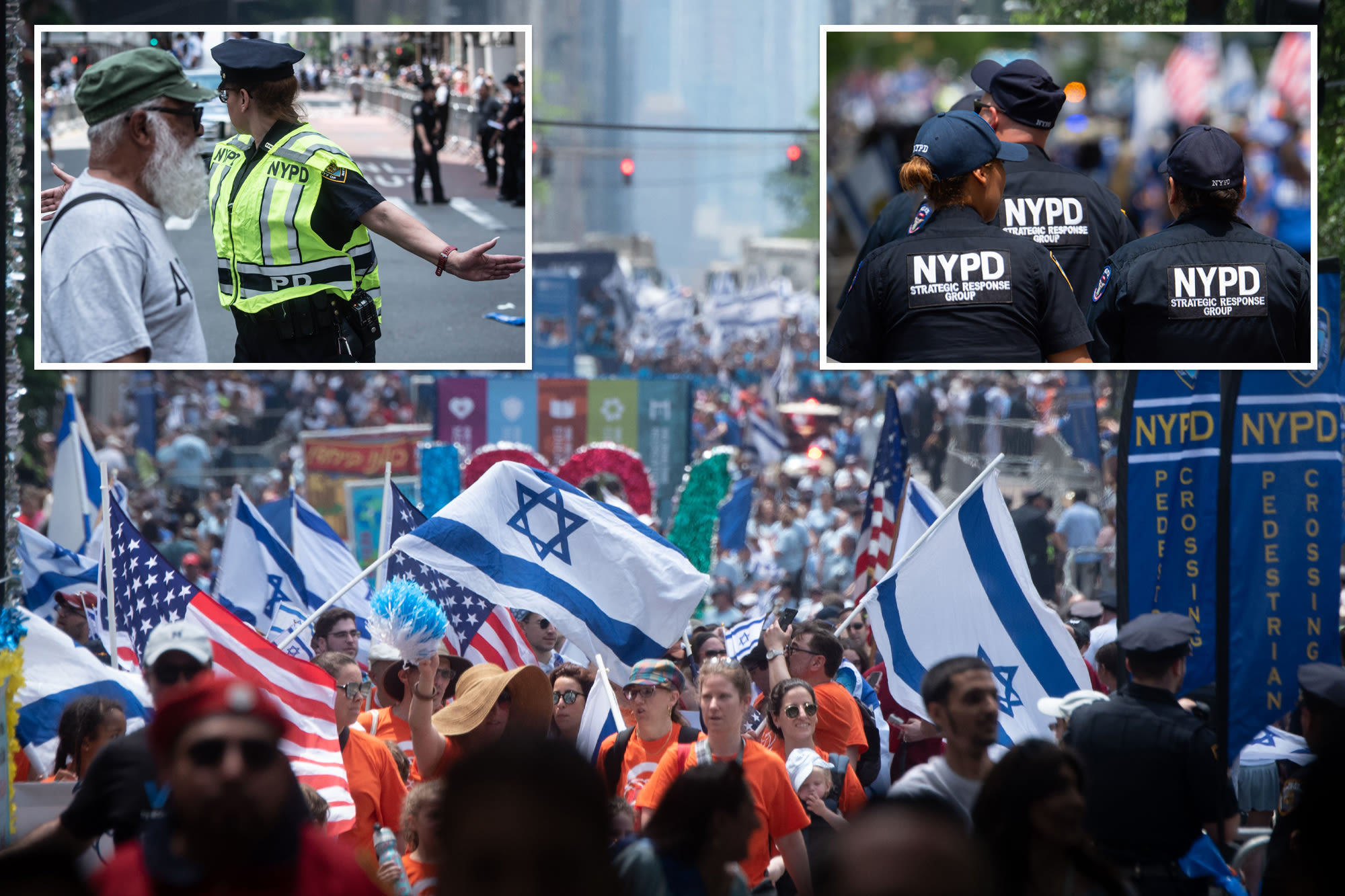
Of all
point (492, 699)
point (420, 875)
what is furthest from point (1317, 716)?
point (420, 875)

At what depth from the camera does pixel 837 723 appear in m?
6.53

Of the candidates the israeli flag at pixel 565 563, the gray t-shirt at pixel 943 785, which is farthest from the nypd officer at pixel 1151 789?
the israeli flag at pixel 565 563

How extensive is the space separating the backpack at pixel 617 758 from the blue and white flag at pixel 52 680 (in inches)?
80.9

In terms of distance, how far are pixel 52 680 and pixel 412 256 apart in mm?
2375

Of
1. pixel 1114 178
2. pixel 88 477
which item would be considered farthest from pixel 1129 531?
pixel 88 477

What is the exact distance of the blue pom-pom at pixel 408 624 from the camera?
6285 millimetres

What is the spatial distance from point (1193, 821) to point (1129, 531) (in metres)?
3.32

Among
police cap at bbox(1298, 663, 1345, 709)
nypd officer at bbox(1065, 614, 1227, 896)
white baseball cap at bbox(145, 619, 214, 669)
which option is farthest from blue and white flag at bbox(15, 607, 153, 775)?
police cap at bbox(1298, 663, 1345, 709)

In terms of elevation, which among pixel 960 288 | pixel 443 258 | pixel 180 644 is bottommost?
pixel 180 644

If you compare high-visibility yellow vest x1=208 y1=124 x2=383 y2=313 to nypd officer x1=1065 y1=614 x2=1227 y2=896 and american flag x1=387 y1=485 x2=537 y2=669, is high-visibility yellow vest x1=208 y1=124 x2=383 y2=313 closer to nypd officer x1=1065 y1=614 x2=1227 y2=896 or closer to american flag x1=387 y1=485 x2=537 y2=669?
american flag x1=387 y1=485 x2=537 y2=669

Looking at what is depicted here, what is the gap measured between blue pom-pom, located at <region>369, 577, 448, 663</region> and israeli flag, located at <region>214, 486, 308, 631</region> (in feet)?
12.5

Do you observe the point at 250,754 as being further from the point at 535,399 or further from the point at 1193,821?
the point at 535,399

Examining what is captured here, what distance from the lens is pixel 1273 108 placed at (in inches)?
294

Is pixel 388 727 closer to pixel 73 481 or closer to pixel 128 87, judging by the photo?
pixel 128 87
